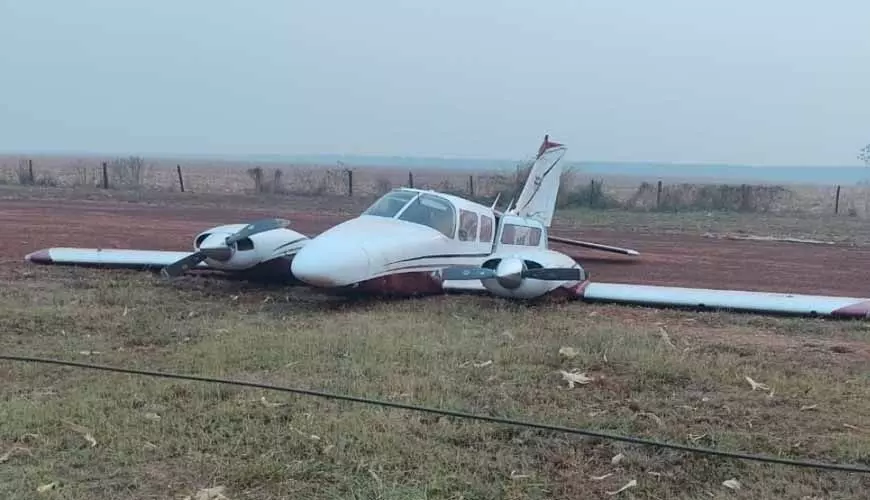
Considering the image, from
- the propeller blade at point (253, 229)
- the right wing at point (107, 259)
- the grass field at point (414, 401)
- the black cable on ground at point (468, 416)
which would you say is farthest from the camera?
the right wing at point (107, 259)

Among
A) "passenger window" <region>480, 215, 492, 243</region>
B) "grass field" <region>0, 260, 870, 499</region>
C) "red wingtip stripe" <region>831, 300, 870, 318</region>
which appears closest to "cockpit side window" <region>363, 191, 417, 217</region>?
"passenger window" <region>480, 215, 492, 243</region>

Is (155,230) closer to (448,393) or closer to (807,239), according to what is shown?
(448,393)

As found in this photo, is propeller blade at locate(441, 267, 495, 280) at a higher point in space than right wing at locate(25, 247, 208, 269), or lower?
higher

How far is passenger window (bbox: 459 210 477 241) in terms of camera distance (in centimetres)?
1364

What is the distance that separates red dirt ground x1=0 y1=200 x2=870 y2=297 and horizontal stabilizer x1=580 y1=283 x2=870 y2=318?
122 inches

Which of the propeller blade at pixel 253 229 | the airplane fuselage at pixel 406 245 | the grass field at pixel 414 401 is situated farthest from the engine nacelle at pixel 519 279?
the propeller blade at pixel 253 229

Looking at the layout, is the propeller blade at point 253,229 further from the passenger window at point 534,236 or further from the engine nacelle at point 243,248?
the passenger window at point 534,236

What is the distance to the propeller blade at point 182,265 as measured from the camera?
1275 cm

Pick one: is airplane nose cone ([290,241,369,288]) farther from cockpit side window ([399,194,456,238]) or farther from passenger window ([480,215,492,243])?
passenger window ([480,215,492,243])

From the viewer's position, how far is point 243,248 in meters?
13.4

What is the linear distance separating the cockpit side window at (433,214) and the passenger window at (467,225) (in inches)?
8.4

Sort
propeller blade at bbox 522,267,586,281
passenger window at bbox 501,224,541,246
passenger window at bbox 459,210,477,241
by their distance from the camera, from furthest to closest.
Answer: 1. passenger window at bbox 501,224,541,246
2. passenger window at bbox 459,210,477,241
3. propeller blade at bbox 522,267,586,281

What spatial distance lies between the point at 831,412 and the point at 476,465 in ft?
11.2

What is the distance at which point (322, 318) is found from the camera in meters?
11.0
